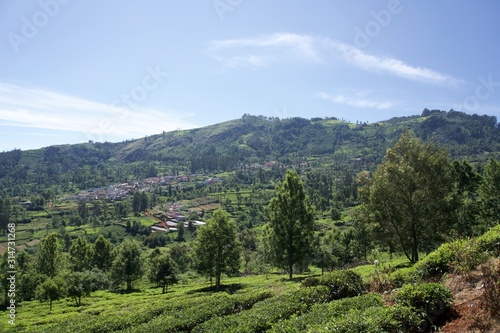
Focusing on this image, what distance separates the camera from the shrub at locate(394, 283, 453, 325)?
10938 millimetres

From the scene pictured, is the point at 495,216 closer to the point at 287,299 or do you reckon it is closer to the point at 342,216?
the point at 287,299

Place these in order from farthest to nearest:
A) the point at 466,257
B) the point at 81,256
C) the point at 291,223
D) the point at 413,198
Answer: the point at 81,256 → the point at 291,223 → the point at 413,198 → the point at 466,257

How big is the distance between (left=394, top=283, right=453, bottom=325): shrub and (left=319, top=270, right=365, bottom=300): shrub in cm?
478

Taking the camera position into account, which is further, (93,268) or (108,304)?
(93,268)

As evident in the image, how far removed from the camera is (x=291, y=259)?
40.6m

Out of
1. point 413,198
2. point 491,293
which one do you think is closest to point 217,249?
point 413,198

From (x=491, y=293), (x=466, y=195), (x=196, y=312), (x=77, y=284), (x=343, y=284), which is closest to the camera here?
(x=491, y=293)

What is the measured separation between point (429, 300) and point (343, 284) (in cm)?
555

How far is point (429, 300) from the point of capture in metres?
11.2

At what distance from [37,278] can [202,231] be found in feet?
152

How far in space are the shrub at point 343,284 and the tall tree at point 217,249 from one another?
34076 millimetres

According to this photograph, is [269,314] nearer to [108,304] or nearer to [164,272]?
[108,304]

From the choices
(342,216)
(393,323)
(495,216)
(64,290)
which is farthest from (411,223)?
(342,216)

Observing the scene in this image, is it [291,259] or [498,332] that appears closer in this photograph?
[498,332]
